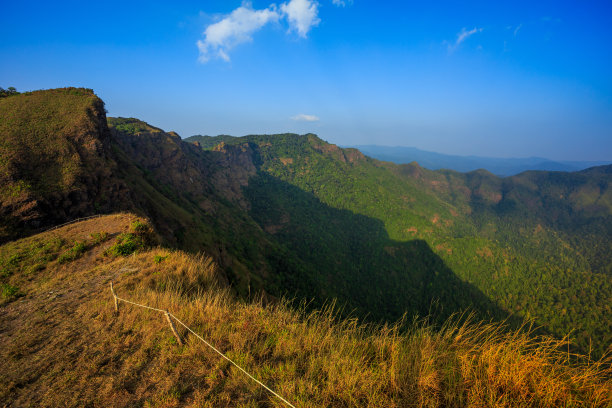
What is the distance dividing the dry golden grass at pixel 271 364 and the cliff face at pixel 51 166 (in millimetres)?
14839

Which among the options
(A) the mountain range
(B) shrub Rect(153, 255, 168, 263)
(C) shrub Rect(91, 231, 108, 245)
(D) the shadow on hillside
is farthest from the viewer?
(D) the shadow on hillside

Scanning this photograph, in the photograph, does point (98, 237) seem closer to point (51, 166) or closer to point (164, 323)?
point (164, 323)

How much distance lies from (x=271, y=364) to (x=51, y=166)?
26.7 m

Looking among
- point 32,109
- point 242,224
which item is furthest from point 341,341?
point 242,224

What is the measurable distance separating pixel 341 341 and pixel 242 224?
2169 inches

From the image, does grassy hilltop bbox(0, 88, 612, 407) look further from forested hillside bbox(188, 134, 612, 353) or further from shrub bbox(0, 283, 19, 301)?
forested hillside bbox(188, 134, 612, 353)

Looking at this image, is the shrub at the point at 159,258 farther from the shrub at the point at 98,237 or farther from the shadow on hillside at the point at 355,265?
the shadow on hillside at the point at 355,265

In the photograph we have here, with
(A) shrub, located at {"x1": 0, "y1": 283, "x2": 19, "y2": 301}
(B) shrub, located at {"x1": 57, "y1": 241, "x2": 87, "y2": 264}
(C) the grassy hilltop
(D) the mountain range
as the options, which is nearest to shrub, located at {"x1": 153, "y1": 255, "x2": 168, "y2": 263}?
(C) the grassy hilltop

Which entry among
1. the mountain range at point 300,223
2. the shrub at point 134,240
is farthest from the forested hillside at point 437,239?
the shrub at point 134,240

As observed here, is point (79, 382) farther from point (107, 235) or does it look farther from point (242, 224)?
point (242, 224)

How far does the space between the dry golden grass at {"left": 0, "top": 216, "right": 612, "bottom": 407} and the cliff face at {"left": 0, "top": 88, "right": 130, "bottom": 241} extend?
14.8 meters

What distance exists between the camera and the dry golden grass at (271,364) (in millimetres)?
4156

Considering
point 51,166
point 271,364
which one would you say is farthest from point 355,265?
point 271,364

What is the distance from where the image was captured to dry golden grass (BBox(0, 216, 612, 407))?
4.16 meters
